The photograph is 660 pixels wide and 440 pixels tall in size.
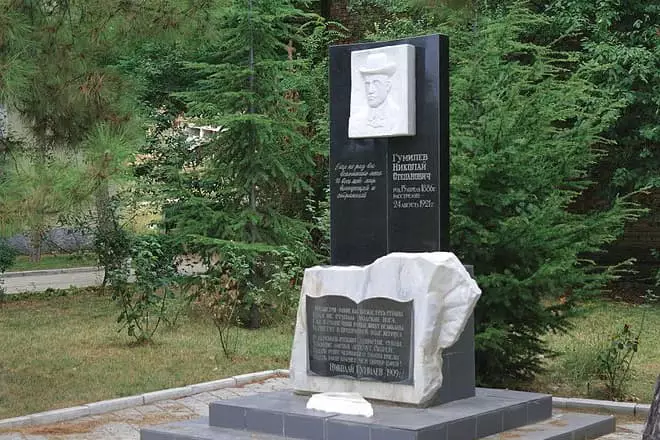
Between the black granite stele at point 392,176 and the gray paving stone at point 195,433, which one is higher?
the black granite stele at point 392,176

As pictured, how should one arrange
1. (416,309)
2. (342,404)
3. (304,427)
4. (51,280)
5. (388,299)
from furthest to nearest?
1. (51,280)
2. (388,299)
3. (416,309)
4. (342,404)
5. (304,427)

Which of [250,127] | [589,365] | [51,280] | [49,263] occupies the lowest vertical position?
[51,280]

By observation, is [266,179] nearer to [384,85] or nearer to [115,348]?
[115,348]

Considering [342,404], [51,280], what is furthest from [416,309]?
[51,280]

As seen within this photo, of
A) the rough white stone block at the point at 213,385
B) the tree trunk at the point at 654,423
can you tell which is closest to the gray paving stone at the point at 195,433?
the rough white stone block at the point at 213,385

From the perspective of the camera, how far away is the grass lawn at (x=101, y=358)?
10047 mm

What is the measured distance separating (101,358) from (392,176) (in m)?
5.34

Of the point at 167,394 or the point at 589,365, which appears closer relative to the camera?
the point at 167,394

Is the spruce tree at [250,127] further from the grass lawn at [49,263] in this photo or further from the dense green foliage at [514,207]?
the grass lawn at [49,263]

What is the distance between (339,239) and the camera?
27.5 ft

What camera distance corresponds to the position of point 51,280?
2475cm

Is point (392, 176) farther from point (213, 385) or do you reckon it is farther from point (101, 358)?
point (101, 358)

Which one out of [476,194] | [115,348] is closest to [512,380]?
[476,194]

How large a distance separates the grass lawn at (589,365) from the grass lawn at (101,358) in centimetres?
310
